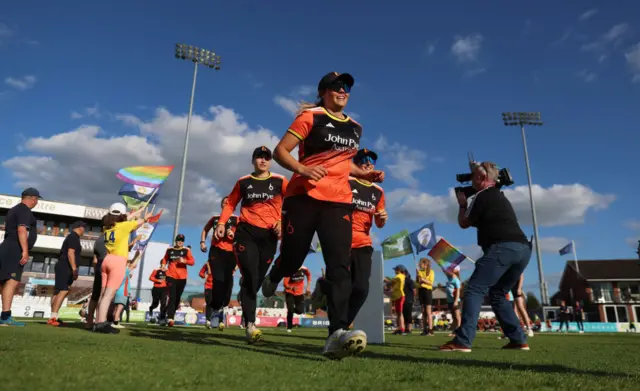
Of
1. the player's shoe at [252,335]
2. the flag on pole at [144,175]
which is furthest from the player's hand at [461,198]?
the flag on pole at [144,175]

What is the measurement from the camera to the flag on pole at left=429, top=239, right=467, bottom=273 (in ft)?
73.2

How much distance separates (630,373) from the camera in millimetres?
3023

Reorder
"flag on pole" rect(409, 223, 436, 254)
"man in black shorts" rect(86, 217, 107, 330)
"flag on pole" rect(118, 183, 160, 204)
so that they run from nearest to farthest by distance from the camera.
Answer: "man in black shorts" rect(86, 217, 107, 330) < "flag on pole" rect(118, 183, 160, 204) < "flag on pole" rect(409, 223, 436, 254)

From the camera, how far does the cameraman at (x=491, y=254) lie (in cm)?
495

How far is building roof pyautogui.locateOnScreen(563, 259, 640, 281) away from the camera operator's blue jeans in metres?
61.0

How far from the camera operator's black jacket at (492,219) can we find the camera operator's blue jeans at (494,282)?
0.10 m

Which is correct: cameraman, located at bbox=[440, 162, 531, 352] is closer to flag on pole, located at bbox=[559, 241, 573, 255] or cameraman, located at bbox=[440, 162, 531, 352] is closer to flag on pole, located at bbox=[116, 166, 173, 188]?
flag on pole, located at bbox=[116, 166, 173, 188]

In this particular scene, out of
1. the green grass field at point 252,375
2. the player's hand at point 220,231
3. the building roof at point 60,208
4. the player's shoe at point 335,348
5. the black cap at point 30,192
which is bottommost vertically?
the green grass field at point 252,375

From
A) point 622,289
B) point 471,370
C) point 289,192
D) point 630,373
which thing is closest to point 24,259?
point 289,192

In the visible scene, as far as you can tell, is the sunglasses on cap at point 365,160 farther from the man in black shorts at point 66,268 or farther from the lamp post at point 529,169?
the lamp post at point 529,169

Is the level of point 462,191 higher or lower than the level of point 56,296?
higher

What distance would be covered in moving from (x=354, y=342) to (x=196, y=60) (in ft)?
128

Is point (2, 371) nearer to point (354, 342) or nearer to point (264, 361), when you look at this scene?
point (264, 361)

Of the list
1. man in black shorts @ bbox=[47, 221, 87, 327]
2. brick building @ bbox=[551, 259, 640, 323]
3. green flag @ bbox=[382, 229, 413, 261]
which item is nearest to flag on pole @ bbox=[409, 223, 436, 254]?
green flag @ bbox=[382, 229, 413, 261]
